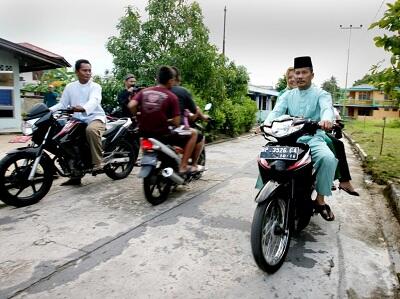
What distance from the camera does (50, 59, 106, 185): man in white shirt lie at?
5.19 m

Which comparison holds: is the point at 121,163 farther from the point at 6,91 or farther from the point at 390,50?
the point at 6,91

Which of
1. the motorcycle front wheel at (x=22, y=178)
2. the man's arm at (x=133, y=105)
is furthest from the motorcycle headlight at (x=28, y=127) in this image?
the man's arm at (x=133, y=105)

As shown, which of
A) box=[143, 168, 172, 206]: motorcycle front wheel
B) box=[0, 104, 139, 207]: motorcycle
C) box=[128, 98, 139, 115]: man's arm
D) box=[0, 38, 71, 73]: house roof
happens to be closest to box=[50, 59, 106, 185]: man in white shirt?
box=[0, 104, 139, 207]: motorcycle

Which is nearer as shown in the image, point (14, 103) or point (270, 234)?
point (270, 234)

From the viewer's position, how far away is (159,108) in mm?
4523

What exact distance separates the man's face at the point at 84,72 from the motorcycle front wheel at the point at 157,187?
6.36ft

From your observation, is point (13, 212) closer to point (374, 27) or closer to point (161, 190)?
point (161, 190)

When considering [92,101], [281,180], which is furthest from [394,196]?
[92,101]

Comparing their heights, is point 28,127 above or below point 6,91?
below

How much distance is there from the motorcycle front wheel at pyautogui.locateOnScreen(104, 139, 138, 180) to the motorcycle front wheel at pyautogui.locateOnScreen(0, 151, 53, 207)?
1.21 metres

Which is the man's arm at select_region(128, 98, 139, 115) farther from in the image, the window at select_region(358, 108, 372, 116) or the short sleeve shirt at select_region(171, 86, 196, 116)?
the window at select_region(358, 108, 372, 116)

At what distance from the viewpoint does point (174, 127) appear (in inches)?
189

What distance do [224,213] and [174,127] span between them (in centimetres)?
132

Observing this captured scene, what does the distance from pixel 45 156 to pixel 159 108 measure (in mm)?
1636
